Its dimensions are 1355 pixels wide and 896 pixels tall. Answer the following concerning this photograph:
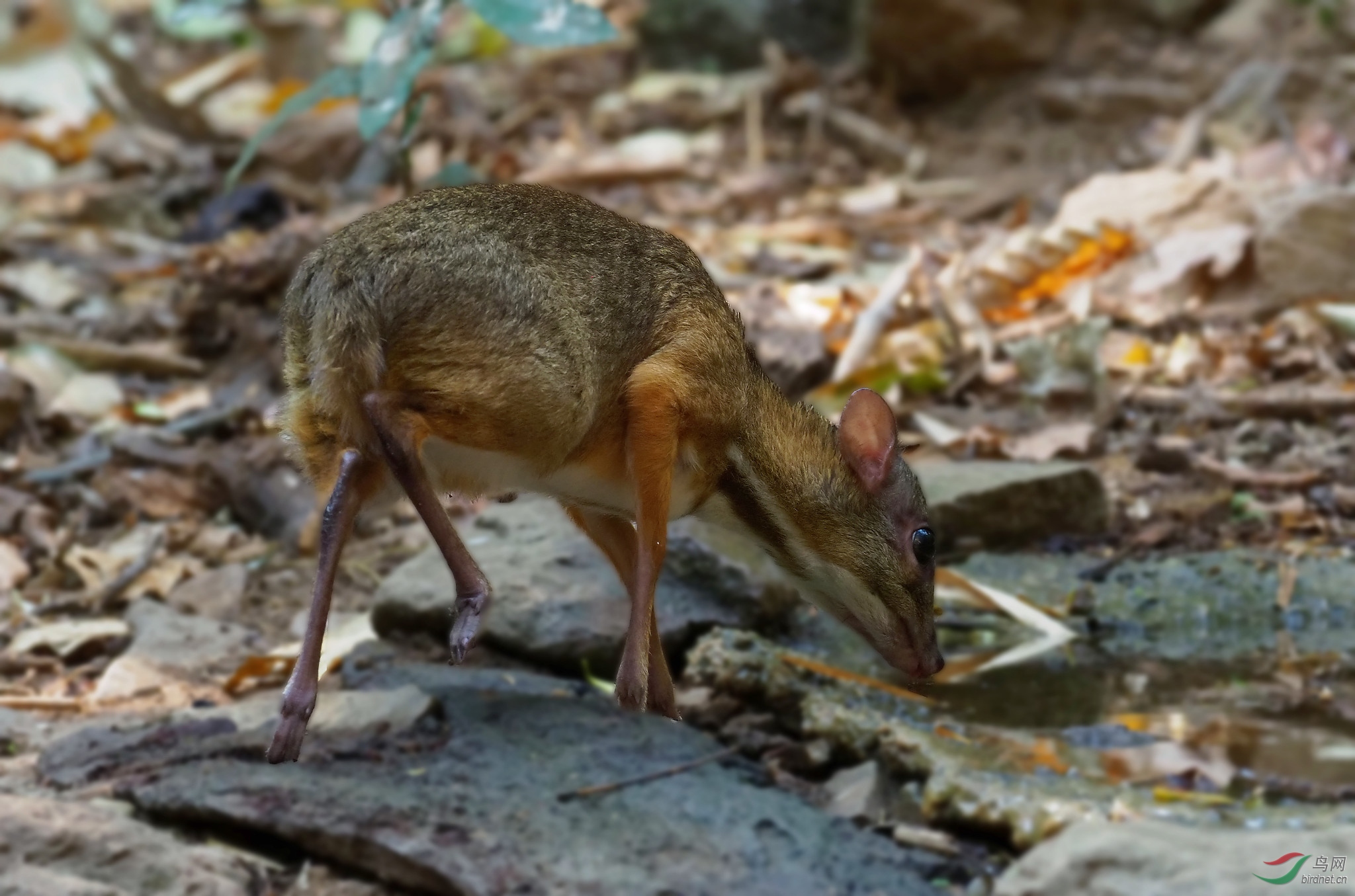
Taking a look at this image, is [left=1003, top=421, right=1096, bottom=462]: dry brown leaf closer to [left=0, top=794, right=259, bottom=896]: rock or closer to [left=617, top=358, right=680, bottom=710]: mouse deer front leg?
[left=617, top=358, right=680, bottom=710]: mouse deer front leg

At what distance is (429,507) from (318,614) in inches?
15.2

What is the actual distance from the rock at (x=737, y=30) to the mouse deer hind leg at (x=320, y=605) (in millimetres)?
9668

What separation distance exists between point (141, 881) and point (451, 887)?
0.73 m

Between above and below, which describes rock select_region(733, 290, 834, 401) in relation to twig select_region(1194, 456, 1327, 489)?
above

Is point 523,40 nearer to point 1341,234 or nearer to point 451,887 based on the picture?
point 451,887

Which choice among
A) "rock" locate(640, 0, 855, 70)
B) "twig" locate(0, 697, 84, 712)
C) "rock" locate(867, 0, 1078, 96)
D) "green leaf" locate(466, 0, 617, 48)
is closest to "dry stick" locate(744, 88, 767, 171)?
"rock" locate(640, 0, 855, 70)

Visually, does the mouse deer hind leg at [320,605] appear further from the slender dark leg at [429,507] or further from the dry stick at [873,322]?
the dry stick at [873,322]

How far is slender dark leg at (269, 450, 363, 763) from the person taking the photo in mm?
3785

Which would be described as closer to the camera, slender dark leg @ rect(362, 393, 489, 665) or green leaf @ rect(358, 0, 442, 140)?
slender dark leg @ rect(362, 393, 489, 665)

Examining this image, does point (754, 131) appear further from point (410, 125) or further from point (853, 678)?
point (853, 678)

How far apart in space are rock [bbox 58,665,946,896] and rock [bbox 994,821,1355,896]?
1.60 ft

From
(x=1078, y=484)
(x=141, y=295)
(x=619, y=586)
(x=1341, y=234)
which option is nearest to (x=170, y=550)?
(x=619, y=586)

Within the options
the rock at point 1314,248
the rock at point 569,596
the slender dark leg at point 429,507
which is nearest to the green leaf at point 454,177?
the rock at point 569,596

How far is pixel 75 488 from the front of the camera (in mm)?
6844
